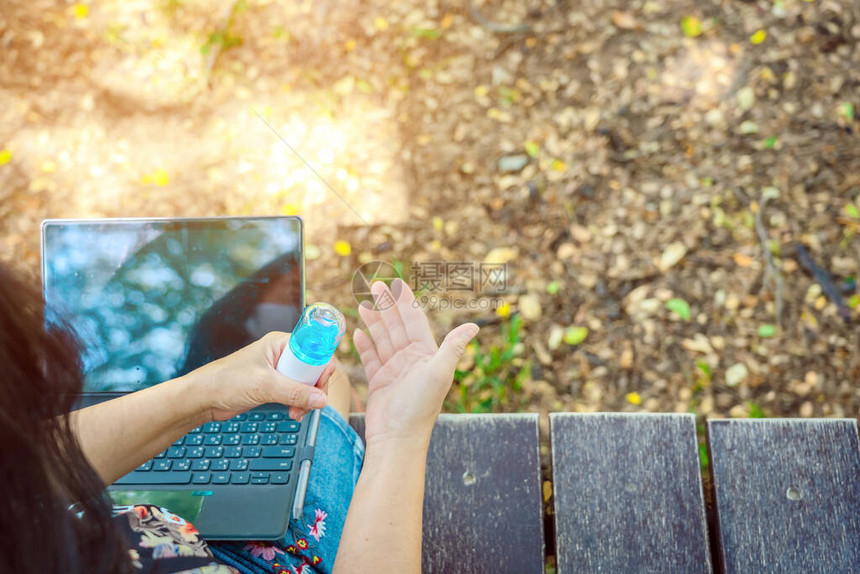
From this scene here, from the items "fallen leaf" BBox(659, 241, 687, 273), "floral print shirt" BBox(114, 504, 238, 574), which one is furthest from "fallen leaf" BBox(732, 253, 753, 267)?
"floral print shirt" BBox(114, 504, 238, 574)

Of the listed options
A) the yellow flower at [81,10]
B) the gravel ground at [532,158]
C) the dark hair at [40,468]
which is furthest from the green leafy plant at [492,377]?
the yellow flower at [81,10]

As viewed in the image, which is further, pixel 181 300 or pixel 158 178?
pixel 158 178

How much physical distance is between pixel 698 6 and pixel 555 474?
6.20 feet

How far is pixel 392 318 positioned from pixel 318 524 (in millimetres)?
432

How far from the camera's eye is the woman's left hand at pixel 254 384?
105cm

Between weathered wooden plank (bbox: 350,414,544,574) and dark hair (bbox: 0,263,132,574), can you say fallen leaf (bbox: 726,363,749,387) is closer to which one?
weathered wooden plank (bbox: 350,414,544,574)

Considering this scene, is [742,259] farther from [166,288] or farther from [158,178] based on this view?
[158,178]

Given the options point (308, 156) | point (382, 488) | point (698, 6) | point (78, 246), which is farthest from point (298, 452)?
point (698, 6)

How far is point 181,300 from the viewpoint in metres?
1.33

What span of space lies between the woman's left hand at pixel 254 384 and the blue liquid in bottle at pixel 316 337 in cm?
4

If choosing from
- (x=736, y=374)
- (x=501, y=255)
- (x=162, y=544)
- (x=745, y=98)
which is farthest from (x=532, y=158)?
(x=162, y=544)

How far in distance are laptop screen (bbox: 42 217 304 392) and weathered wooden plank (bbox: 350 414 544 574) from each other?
44 centimetres

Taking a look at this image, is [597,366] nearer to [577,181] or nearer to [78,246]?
[577,181]

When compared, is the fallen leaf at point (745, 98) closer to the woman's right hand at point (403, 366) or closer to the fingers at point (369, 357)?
the woman's right hand at point (403, 366)
